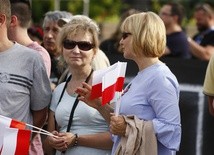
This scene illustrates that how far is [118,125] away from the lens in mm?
5000

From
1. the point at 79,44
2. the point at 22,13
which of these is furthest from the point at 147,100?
the point at 22,13

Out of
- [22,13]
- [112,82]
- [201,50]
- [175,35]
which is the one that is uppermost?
[22,13]

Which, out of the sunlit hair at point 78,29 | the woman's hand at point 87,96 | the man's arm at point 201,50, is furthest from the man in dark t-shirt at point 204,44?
the woman's hand at point 87,96

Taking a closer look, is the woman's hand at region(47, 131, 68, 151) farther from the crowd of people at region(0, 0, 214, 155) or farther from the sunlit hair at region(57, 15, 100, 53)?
the sunlit hair at region(57, 15, 100, 53)

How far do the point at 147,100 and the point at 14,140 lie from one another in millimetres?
995

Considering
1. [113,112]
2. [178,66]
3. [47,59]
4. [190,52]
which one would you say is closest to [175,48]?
[190,52]

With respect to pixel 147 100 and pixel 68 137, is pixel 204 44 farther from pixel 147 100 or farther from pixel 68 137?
pixel 147 100

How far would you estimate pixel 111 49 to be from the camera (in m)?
9.19

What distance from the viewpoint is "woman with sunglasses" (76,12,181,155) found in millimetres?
4949

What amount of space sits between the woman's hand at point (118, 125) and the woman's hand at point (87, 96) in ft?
1.03

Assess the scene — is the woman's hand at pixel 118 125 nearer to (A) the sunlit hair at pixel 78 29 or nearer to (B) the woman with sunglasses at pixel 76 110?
(B) the woman with sunglasses at pixel 76 110

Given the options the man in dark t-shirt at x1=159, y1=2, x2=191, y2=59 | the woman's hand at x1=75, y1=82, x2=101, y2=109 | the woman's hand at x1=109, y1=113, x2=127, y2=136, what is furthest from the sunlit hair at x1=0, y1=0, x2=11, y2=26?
the man in dark t-shirt at x1=159, y1=2, x2=191, y2=59

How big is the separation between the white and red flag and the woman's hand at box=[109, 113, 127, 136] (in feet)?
0.55

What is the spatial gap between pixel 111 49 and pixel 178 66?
177 cm
